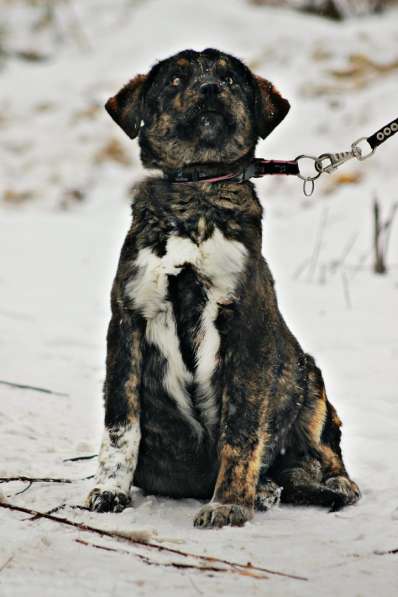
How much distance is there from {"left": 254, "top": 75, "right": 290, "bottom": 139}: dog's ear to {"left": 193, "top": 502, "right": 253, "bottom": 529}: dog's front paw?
5.57 feet

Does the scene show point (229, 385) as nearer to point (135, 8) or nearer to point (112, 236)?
point (112, 236)

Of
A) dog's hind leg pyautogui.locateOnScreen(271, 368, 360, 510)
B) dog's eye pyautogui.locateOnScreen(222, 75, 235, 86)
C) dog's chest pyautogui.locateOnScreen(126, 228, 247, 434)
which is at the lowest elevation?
dog's hind leg pyautogui.locateOnScreen(271, 368, 360, 510)

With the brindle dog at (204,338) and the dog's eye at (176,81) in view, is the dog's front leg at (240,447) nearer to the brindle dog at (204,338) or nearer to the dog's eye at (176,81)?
the brindle dog at (204,338)

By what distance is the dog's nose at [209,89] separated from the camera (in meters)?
3.66

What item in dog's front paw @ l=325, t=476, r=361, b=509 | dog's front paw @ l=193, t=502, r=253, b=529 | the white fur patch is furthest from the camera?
dog's front paw @ l=325, t=476, r=361, b=509

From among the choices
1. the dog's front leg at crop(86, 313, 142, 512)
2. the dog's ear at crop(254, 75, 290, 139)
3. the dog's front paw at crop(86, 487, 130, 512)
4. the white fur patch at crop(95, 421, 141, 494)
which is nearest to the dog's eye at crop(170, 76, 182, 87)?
the dog's ear at crop(254, 75, 290, 139)

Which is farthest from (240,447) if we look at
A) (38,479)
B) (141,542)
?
(38,479)

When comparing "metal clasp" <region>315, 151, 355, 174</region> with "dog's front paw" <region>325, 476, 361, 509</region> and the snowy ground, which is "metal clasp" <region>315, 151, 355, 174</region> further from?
"dog's front paw" <region>325, 476, 361, 509</region>

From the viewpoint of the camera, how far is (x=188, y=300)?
11.0 ft

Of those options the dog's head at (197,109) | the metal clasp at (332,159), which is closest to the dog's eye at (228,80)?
the dog's head at (197,109)

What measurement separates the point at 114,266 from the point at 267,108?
6.86 meters

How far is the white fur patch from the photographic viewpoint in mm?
3443

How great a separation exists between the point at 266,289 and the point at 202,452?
0.76 meters

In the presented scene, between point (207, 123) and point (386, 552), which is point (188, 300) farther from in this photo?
point (386, 552)
